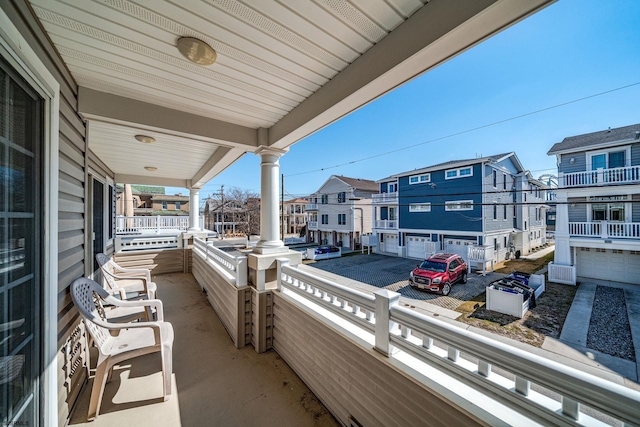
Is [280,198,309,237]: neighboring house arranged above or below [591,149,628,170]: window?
below

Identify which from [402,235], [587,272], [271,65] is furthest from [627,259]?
[271,65]

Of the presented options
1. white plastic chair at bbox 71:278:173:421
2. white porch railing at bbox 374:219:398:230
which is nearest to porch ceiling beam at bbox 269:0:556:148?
white plastic chair at bbox 71:278:173:421

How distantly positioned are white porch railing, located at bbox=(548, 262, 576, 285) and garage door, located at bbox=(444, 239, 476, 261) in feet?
8.97

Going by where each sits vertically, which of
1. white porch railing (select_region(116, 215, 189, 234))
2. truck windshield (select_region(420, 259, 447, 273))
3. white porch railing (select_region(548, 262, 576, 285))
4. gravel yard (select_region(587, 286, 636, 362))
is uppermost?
white porch railing (select_region(116, 215, 189, 234))

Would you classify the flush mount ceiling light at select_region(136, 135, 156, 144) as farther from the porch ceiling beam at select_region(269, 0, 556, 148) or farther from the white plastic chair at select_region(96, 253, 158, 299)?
the porch ceiling beam at select_region(269, 0, 556, 148)

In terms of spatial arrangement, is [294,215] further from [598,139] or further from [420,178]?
[598,139]

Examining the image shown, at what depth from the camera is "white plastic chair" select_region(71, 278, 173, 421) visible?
1.85 m

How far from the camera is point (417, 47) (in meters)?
1.28

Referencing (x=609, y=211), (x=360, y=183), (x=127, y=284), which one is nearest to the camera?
(x=127, y=284)

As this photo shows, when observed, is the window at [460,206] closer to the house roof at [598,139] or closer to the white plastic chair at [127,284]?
the house roof at [598,139]

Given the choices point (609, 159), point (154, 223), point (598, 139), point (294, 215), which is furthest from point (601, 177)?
point (294, 215)

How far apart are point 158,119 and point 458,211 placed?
1230cm

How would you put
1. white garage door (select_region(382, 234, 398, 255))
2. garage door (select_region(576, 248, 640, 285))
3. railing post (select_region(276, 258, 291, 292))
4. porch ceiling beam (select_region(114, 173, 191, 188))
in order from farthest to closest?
white garage door (select_region(382, 234, 398, 255)) < garage door (select_region(576, 248, 640, 285)) < porch ceiling beam (select_region(114, 173, 191, 188)) < railing post (select_region(276, 258, 291, 292))

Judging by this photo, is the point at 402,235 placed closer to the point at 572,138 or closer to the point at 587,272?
the point at 587,272
